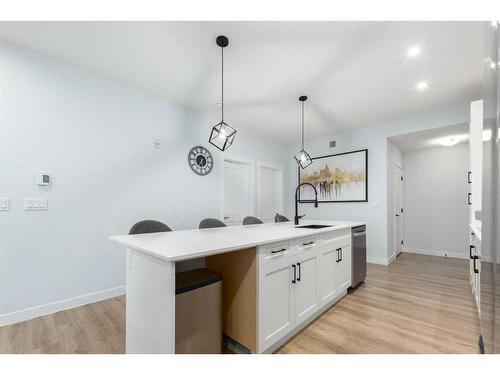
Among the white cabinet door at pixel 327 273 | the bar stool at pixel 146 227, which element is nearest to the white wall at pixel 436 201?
the white cabinet door at pixel 327 273

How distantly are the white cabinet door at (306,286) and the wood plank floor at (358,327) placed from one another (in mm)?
168

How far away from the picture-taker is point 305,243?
6.41ft

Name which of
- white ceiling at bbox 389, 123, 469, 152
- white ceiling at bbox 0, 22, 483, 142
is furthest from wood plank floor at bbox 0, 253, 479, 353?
white ceiling at bbox 0, 22, 483, 142

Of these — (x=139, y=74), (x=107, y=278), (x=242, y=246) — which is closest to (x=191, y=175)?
(x=139, y=74)

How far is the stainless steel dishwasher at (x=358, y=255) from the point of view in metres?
2.81

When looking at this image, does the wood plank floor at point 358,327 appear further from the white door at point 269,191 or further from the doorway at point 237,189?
the white door at point 269,191

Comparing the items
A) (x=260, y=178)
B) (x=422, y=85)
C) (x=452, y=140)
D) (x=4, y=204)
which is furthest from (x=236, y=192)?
(x=452, y=140)

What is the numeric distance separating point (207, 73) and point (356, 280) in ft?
9.98

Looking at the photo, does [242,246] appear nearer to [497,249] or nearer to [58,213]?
[497,249]

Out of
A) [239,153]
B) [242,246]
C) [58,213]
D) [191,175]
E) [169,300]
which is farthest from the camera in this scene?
[239,153]

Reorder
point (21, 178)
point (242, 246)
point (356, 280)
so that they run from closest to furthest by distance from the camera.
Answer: point (242, 246) → point (21, 178) → point (356, 280)

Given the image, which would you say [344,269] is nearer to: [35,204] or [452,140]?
[35,204]

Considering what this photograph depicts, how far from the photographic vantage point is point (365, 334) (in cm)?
187

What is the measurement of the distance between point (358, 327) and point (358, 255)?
3.53 feet
